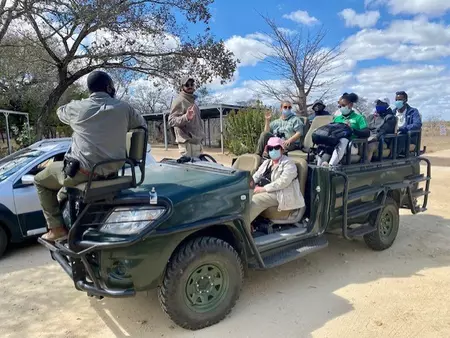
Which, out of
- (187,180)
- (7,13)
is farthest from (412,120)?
(7,13)

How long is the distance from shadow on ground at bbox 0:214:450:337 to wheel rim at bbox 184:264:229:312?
0.74ft

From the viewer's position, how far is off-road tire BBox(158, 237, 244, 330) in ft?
10.6

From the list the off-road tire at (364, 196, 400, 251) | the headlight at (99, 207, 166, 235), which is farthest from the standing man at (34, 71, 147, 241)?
the off-road tire at (364, 196, 400, 251)

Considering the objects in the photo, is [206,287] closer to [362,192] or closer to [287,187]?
[287,187]

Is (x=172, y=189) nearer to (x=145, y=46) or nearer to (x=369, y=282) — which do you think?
(x=369, y=282)

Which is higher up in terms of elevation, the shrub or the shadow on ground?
the shrub

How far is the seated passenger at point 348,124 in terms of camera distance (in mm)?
4734

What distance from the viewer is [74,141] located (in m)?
3.32

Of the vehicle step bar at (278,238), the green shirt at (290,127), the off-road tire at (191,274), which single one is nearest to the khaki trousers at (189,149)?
the green shirt at (290,127)

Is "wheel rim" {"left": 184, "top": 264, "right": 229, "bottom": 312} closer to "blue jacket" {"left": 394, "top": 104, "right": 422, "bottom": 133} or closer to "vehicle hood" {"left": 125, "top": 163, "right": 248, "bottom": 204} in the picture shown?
"vehicle hood" {"left": 125, "top": 163, "right": 248, "bottom": 204}

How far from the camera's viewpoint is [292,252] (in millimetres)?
4207

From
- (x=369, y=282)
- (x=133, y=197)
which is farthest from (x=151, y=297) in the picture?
(x=369, y=282)

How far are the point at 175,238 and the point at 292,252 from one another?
62.8 inches

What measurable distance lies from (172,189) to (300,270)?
2320 millimetres
